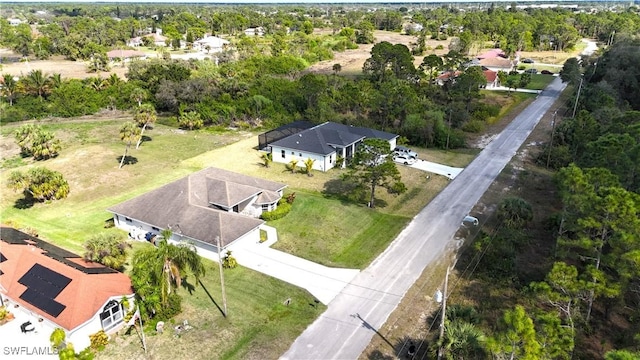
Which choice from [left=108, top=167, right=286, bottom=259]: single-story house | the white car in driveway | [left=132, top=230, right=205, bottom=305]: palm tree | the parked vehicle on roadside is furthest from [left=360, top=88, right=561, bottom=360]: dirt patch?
[left=108, top=167, right=286, bottom=259]: single-story house

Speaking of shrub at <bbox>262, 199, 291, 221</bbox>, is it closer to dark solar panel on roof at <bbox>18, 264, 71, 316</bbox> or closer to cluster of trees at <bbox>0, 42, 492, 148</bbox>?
dark solar panel on roof at <bbox>18, 264, 71, 316</bbox>

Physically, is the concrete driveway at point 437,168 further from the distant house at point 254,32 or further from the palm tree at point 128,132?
the distant house at point 254,32

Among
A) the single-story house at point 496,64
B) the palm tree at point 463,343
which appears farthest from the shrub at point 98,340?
the single-story house at point 496,64

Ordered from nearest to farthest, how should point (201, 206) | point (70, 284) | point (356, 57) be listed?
1. point (70, 284)
2. point (201, 206)
3. point (356, 57)

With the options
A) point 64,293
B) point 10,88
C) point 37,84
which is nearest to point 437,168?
point 64,293

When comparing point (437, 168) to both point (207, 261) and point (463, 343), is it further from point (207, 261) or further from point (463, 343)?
point (463, 343)
